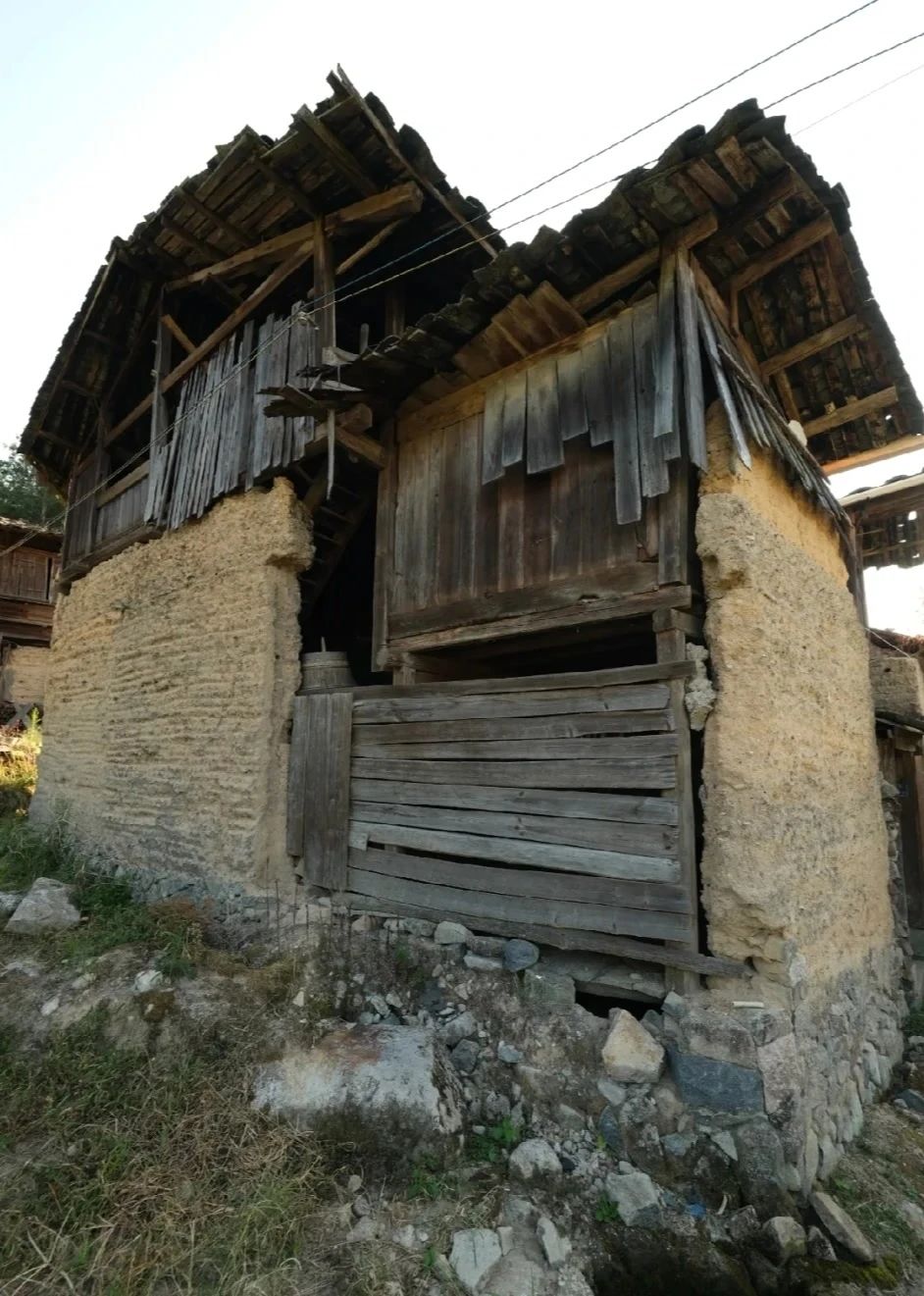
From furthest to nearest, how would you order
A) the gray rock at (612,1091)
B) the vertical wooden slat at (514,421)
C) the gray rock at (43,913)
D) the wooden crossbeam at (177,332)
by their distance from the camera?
1. the wooden crossbeam at (177,332)
2. the gray rock at (43,913)
3. the vertical wooden slat at (514,421)
4. the gray rock at (612,1091)

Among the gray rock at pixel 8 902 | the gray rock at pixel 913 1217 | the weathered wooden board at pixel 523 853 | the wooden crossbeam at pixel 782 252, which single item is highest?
the wooden crossbeam at pixel 782 252

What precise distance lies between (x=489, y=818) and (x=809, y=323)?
475 cm

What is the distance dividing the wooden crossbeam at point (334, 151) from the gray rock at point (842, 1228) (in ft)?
25.5

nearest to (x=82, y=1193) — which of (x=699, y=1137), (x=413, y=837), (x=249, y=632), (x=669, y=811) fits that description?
(x=413, y=837)

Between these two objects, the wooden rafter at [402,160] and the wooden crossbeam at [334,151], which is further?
the wooden crossbeam at [334,151]

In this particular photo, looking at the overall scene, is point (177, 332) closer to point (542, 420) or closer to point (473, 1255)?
point (542, 420)

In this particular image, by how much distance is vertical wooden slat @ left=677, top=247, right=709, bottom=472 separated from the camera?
13.3 feet

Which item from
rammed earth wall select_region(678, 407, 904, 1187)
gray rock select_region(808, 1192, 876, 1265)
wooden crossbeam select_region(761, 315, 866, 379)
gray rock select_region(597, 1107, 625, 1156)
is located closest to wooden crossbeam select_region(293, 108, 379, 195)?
wooden crossbeam select_region(761, 315, 866, 379)

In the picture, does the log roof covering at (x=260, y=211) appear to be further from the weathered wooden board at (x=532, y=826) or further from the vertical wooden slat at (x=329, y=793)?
the weathered wooden board at (x=532, y=826)

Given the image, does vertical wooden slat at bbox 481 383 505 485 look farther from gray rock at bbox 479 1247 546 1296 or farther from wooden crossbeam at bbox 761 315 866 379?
gray rock at bbox 479 1247 546 1296

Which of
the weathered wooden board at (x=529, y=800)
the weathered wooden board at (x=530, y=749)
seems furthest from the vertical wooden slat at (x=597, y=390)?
the weathered wooden board at (x=529, y=800)

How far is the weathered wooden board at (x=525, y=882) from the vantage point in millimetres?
3889

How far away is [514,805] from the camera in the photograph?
4.57 meters

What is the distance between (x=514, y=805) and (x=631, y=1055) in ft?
5.17
